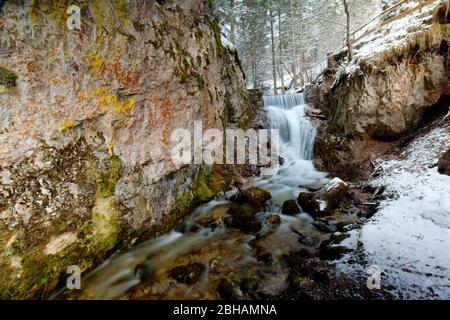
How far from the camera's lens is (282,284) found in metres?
4.44

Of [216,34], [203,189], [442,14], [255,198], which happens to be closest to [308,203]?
[255,198]

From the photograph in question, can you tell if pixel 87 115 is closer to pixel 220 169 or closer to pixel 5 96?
pixel 5 96

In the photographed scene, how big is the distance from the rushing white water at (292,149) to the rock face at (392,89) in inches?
47.0

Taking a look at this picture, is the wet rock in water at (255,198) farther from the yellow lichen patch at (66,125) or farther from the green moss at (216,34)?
the green moss at (216,34)

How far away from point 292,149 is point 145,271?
8.89 metres

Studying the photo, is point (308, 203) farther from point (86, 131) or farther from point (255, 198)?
point (86, 131)

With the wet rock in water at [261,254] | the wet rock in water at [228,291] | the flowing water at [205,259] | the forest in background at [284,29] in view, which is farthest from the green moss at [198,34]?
the forest in background at [284,29]

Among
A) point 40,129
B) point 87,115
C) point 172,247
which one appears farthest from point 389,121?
point 40,129

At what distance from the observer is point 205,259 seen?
17.7ft

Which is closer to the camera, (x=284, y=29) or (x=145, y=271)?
(x=145, y=271)

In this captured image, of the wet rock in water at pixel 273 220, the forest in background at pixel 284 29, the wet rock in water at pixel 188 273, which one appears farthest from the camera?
the forest in background at pixel 284 29

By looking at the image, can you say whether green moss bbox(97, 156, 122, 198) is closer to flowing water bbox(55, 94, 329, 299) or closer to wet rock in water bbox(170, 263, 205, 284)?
flowing water bbox(55, 94, 329, 299)

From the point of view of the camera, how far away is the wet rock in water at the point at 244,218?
6.48 metres
